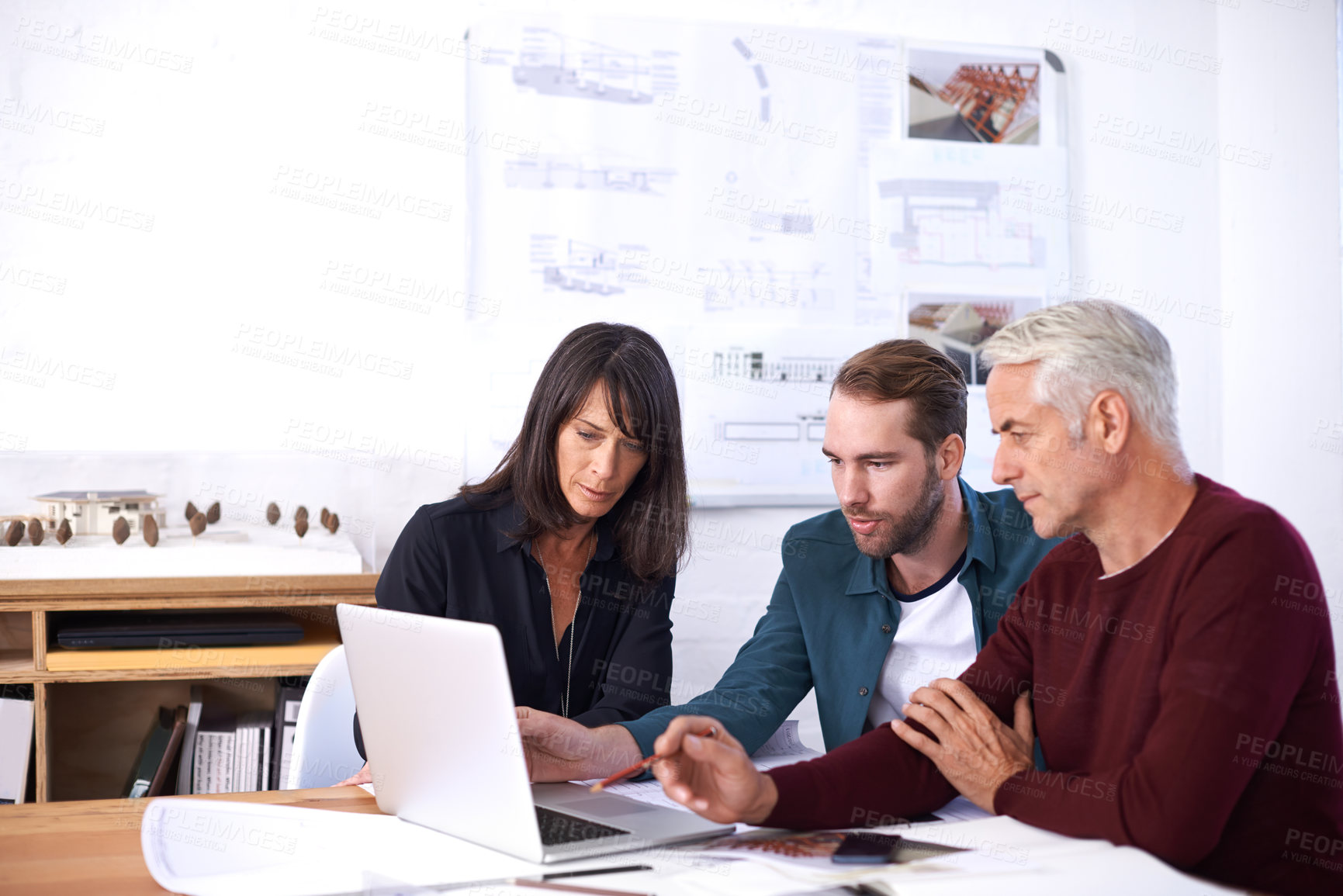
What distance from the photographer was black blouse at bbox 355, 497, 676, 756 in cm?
183

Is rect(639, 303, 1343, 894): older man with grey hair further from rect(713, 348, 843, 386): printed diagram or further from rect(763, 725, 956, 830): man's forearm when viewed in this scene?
rect(713, 348, 843, 386): printed diagram

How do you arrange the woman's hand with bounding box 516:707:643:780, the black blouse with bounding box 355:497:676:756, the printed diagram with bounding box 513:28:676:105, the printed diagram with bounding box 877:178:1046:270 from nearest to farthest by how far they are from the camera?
the woman's hand with bounding box 516:707:643:780 → the black blouse with bounding box 355:497:676:756 → the printed diagram with bounding box 513:28:676:105 → the printed diagram with bounding box 877:178:1046:270

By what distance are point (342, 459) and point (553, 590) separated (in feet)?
3.56

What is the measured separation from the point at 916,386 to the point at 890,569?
12.7 inches

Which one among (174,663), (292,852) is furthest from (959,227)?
(292,852)

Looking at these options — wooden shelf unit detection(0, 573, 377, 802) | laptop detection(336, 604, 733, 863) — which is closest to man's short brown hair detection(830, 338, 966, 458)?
laptop detection(336, 604, 733, 863)

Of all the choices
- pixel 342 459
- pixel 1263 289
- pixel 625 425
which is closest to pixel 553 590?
pixel 625 425

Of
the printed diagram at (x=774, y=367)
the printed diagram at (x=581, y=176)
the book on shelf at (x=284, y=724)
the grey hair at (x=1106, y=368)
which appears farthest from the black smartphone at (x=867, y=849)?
the printed diagram at (x=581, y=176)

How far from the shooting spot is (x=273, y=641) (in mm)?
2424

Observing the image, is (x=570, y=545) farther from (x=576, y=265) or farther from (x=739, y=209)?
(x=739, y=209)

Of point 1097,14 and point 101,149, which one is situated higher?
point 1097,14

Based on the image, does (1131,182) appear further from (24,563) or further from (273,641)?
(24,563)

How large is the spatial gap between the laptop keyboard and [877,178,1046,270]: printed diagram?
227 centimetres

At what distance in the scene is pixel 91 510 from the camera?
8.28ft
